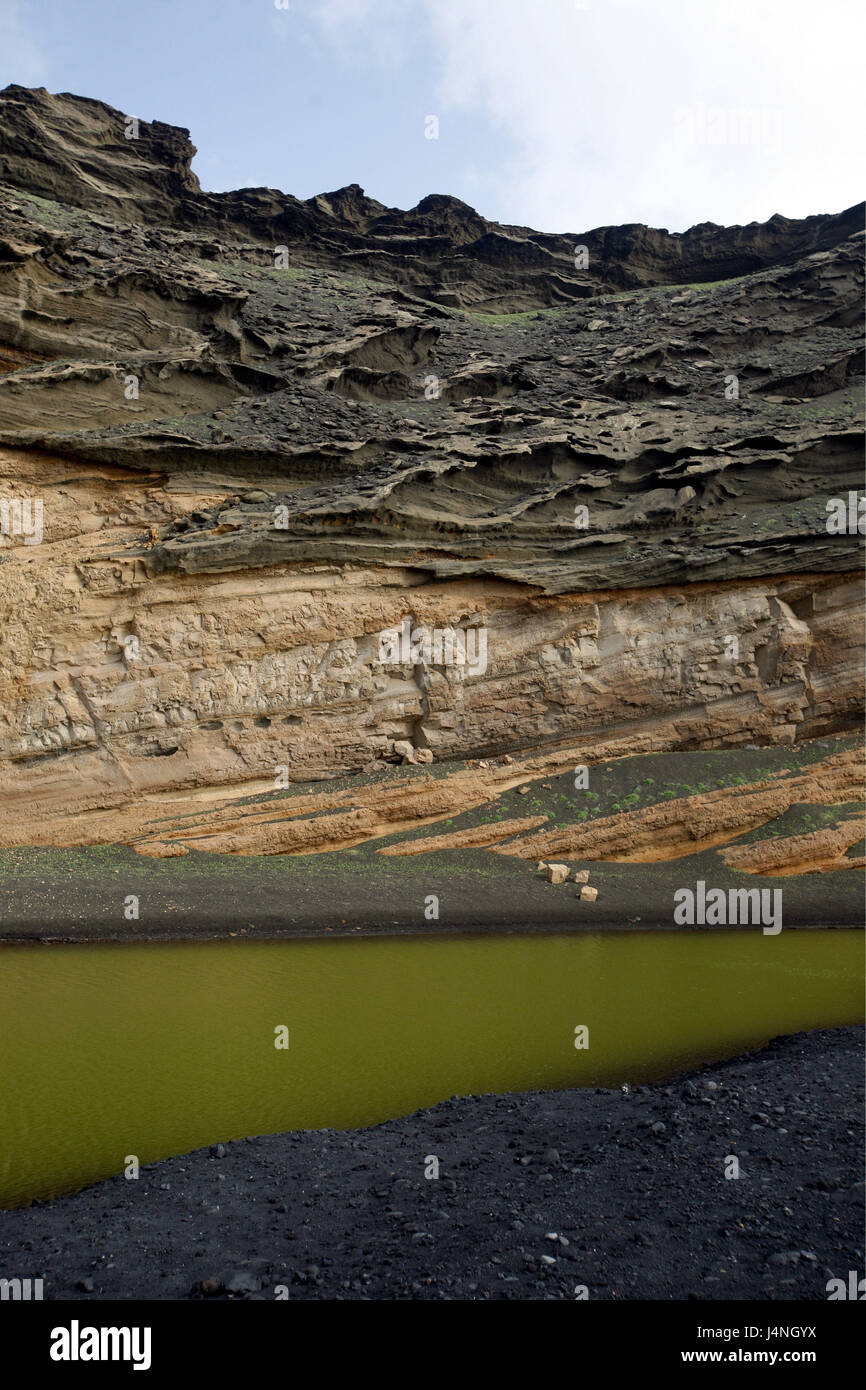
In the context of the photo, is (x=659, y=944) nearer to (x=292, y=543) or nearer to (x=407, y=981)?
(x=407, y=981)

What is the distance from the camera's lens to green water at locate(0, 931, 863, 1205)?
8398 millimetres

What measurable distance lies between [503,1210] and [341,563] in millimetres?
18542

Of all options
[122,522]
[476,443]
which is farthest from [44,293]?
[476,443]

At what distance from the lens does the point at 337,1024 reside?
11188 millimetres

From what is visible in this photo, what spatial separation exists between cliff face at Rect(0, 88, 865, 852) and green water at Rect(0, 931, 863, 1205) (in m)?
5.62

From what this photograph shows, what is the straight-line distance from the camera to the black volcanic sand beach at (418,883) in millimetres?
16094

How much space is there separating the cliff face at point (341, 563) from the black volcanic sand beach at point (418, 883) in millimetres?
995
